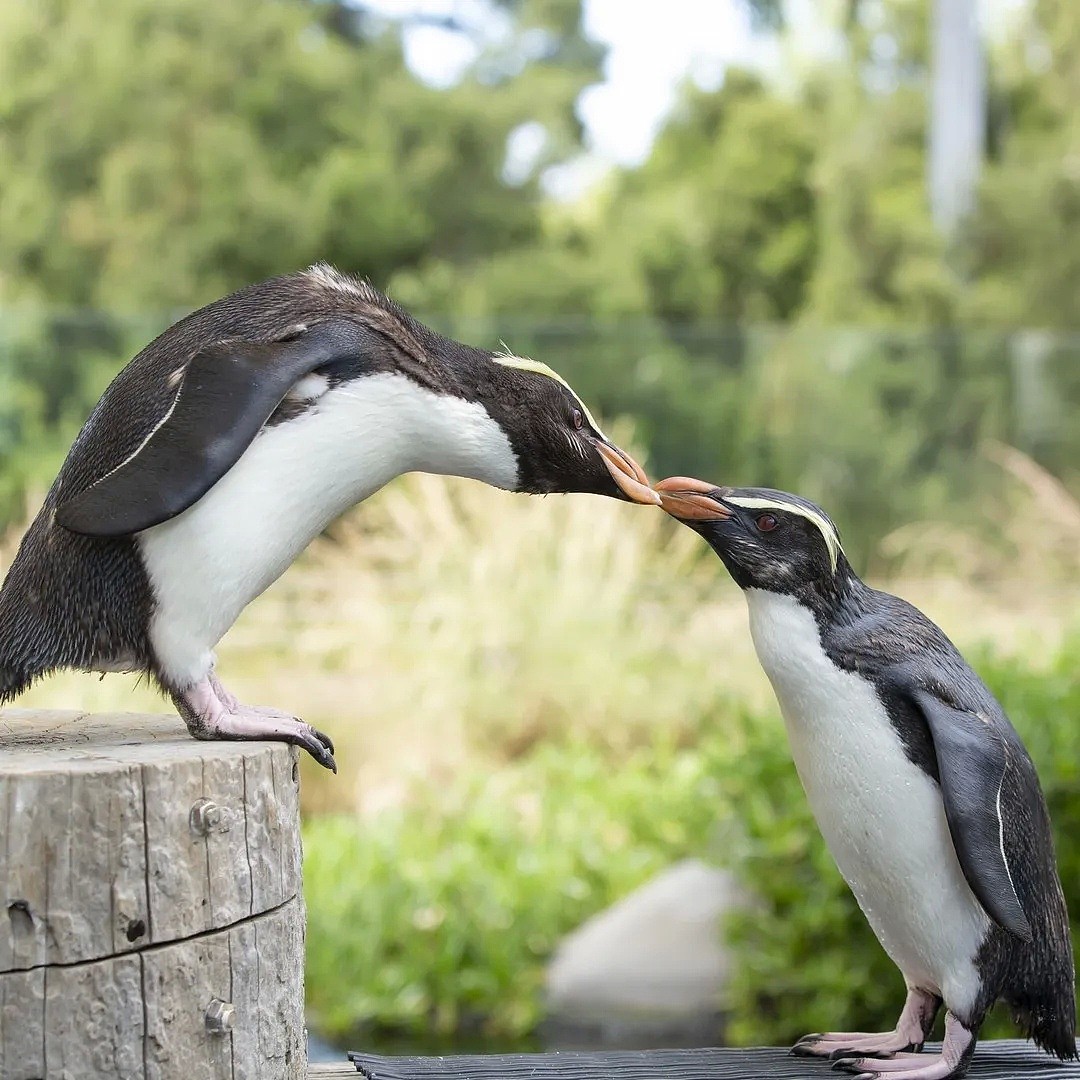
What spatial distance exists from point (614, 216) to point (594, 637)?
292 inches

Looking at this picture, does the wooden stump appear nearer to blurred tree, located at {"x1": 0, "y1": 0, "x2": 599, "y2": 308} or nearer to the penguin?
the penguin

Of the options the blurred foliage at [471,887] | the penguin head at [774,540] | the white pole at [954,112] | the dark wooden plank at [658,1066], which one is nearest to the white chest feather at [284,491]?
the penguin head at [774,540]

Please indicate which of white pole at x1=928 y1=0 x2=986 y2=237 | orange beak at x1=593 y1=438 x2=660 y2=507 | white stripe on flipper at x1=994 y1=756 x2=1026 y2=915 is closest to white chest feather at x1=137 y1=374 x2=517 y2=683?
orange beak at x1=593 y1=438 x2=660 y2=507

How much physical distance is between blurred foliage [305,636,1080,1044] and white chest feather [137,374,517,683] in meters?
2.32

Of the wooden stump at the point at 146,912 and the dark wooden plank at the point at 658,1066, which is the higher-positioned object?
the wooden stump at the point at 146,912

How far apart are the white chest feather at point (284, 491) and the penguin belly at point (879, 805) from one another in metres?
0.48

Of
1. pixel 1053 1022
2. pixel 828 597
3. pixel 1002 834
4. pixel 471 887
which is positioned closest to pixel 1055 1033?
pixel 1053 1022

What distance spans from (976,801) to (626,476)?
61cm

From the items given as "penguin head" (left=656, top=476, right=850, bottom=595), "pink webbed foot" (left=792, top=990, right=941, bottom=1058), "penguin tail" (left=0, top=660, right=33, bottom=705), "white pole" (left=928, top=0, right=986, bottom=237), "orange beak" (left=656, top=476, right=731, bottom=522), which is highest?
"white pole" (left=928, top=0, right=986, bottom=237)

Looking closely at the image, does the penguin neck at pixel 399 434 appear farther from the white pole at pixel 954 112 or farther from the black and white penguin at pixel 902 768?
the white pole at pixel 954 112

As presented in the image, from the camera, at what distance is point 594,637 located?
21.2 ft

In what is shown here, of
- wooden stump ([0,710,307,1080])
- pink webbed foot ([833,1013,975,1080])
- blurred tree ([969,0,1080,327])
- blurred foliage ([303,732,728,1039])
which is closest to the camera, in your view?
wooden stump ([0,710,307,1080])

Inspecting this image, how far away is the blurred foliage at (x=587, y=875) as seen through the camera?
390 cm

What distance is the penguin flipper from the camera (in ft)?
6.10
